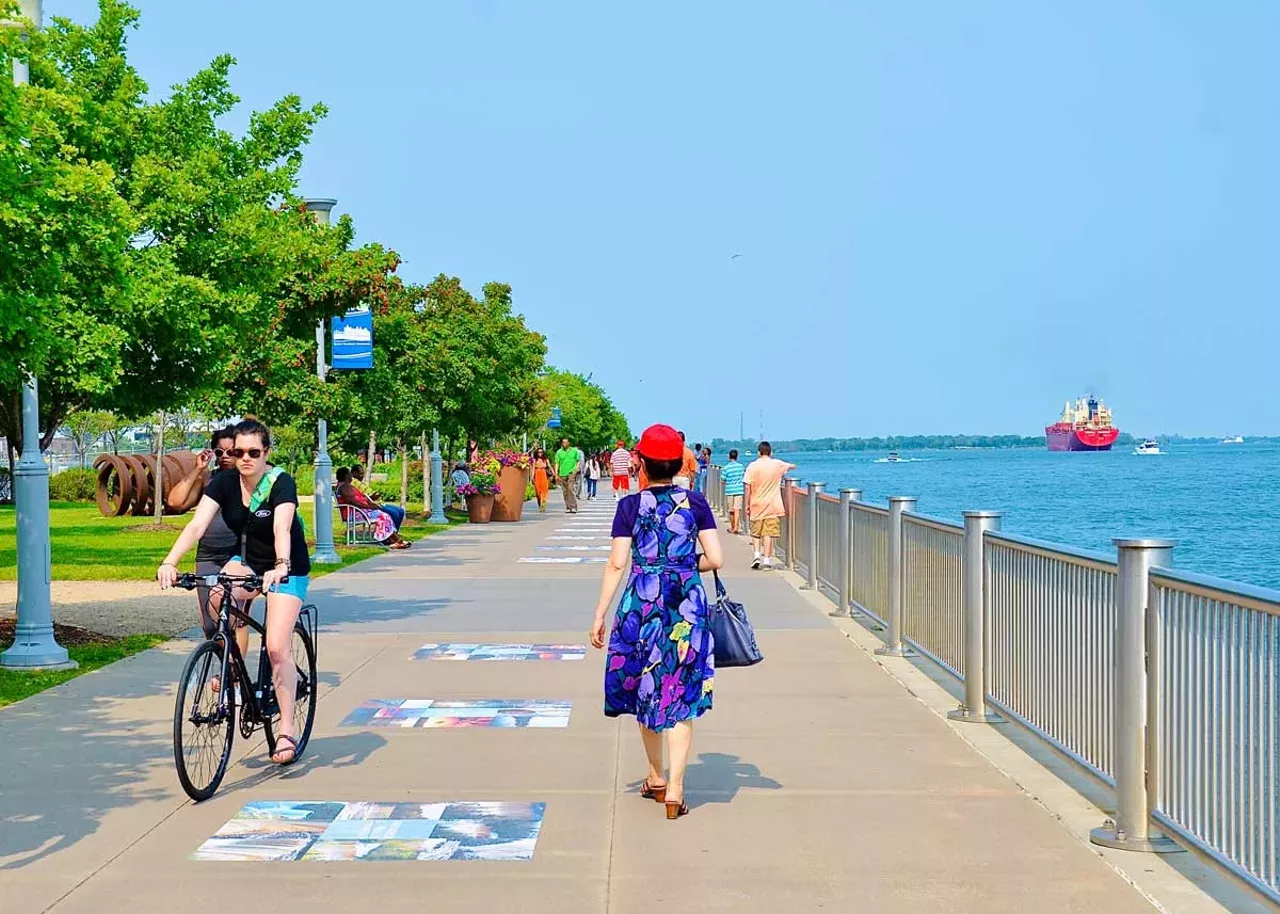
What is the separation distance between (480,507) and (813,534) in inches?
734

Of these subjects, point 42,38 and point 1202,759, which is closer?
point 1202,759

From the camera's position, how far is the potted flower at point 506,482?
1425 inches

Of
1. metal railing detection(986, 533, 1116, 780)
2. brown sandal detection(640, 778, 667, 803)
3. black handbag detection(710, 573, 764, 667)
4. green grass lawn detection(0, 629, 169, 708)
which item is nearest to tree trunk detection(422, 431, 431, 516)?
green grass lawn detection(0, 629, 169, 708)

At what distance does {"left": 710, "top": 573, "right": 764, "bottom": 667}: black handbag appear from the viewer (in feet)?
23.5

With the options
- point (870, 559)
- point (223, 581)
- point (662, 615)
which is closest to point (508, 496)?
point (870, 559)

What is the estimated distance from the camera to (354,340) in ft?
75.8

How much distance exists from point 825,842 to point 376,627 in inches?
338

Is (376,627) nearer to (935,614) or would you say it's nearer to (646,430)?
(935,614)

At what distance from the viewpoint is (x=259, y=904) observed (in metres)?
5.65

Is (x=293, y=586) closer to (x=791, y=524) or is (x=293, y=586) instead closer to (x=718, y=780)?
(x=718, y=780)

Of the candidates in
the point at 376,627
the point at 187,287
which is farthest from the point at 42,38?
the point at 376,627

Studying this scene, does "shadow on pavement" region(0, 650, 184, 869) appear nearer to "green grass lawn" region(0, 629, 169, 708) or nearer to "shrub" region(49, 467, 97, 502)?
"green grass lawn" region(0, 629, 169, 708)

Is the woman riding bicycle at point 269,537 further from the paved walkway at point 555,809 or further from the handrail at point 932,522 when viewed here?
the handrail at point 932,522

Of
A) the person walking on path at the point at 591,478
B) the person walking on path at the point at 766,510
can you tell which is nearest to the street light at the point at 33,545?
the person walking on path at the point at 766,510
